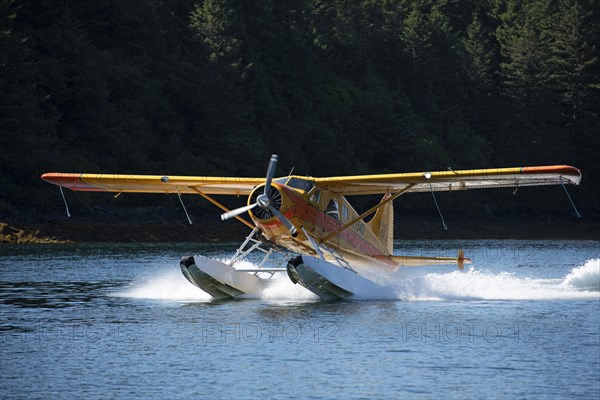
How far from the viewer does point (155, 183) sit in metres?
22.8

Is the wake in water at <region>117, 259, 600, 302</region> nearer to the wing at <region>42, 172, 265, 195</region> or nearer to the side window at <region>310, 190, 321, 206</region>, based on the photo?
the side window at <region>310, 190, 321, 206</region>

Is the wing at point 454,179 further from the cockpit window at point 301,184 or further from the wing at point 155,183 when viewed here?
the wing at point 155,183

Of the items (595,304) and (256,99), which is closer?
(595,304)

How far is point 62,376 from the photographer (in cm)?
1408

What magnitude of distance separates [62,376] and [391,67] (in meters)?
76.2

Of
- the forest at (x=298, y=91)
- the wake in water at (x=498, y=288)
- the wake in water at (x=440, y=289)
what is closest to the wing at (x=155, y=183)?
the wake in water at (x=440, y=289)

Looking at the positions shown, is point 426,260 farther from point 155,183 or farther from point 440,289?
point 155,183

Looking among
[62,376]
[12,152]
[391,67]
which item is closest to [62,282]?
[62,376]

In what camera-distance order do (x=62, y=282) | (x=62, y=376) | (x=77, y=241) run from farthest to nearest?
(x=77, y=241) < (x=62, y=282) < (x=62, y=376)

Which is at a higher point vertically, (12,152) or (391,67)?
(391,67)

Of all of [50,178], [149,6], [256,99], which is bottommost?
[50,178]

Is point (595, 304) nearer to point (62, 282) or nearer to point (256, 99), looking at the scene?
point (62, 282)

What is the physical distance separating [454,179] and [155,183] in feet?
20.2

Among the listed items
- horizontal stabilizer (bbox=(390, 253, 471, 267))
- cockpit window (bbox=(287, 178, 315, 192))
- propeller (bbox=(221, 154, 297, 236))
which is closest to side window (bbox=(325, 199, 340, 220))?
cockpit window (bbox=(287, 178, 315, 192))
